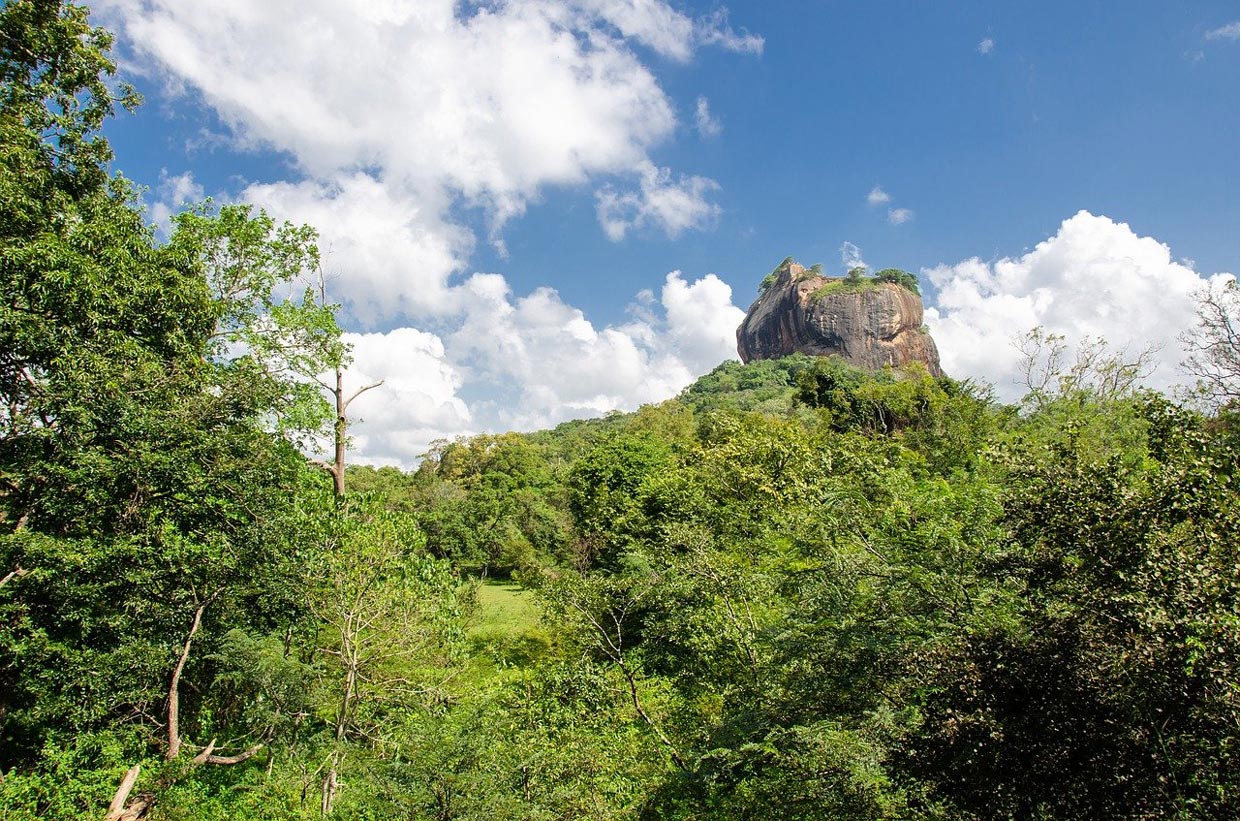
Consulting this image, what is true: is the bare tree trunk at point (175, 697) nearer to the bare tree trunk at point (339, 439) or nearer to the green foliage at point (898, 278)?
the bare tree trunk at point (339, 439)

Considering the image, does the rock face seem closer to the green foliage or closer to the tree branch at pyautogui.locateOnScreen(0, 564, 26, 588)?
the green foliage

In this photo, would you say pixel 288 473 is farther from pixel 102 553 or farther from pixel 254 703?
pixel 254 703

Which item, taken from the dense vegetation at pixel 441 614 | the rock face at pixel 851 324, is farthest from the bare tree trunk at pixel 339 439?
the rock face at pixel 851 324

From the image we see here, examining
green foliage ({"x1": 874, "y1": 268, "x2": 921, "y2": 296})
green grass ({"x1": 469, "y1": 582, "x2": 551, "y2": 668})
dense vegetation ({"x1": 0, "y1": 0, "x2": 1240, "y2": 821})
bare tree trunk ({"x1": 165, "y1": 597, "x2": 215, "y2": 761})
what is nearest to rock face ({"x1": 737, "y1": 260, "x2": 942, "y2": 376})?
green foliage ({"x1": 874, "y1": 268, "x2": 921, "y2": 296})

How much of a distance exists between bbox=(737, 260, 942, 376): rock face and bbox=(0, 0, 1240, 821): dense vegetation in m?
82.0

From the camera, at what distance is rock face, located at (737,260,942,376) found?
302 ft

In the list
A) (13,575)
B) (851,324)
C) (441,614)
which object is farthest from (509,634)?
(851,324)

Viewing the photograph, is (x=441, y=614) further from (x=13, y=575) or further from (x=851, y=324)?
(x=851, y=324)

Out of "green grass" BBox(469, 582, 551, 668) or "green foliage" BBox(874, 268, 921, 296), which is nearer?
"green grass" BBox(469, 582, 551, 668)

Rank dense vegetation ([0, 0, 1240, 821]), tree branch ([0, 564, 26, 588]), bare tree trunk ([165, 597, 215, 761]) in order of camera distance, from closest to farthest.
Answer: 1. dense vegetation ([0, 0, 1240, 821])
2. tree branch ([0, 564, 26, 588])
3. bare tree trunk ([165, 597, 215, 761])

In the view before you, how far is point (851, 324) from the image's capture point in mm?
93688

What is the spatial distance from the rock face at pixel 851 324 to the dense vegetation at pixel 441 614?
3229 inches

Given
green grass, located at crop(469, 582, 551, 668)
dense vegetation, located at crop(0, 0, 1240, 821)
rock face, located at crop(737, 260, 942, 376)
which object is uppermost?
rock face, located at crop(737, 260, 942, 376)

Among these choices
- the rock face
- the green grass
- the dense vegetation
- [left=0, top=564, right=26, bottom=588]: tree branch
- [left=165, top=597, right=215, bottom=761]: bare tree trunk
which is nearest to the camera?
the dense vegetation
